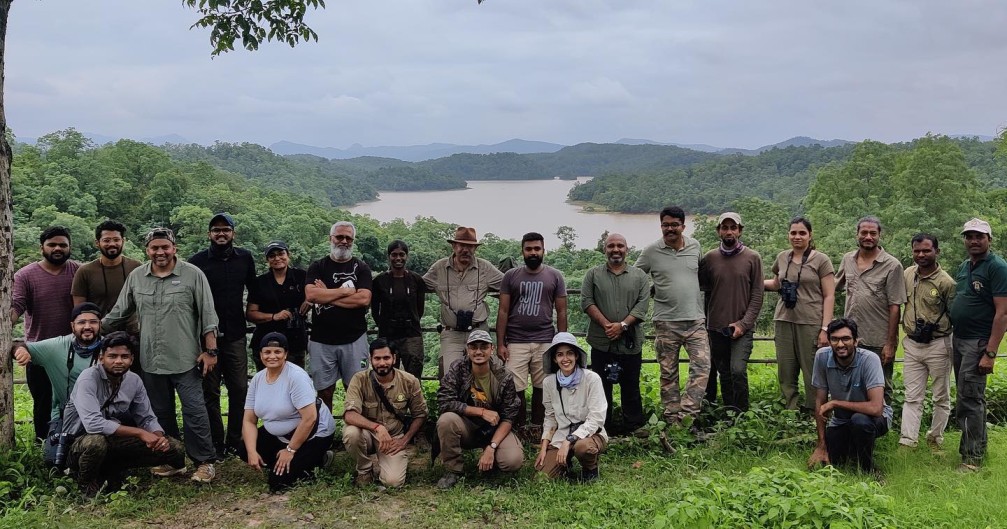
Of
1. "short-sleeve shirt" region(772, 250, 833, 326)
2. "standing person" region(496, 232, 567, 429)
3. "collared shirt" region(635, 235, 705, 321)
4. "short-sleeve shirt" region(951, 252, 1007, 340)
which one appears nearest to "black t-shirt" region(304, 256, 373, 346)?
"standing person" region(496, 232, 567, 429)

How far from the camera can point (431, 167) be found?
386ft

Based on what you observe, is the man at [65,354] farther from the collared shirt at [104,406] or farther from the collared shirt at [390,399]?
the collared shirt at [390,399]

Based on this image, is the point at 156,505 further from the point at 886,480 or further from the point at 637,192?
the point at 637,192

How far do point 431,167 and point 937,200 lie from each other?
302 feet

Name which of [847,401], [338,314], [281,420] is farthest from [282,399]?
[847,401]

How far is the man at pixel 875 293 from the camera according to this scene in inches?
207

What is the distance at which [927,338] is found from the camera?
5172mm

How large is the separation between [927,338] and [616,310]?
83.0 inches

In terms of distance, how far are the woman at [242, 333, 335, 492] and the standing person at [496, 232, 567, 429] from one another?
1.44 metres

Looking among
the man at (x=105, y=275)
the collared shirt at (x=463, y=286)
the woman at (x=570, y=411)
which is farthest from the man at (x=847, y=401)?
the man at (x=105, y=275)

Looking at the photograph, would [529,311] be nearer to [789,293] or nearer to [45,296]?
[789,293]

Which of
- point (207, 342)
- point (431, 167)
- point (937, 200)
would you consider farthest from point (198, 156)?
point (207, 342)

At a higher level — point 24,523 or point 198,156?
point 198,156

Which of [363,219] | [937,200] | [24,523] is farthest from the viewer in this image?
[363,219]
